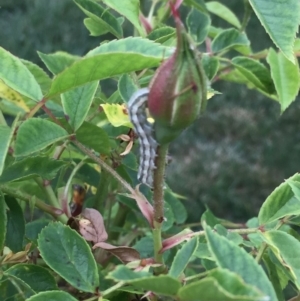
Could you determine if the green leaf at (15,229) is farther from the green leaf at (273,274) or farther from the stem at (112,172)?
the green leaf at (273,274)

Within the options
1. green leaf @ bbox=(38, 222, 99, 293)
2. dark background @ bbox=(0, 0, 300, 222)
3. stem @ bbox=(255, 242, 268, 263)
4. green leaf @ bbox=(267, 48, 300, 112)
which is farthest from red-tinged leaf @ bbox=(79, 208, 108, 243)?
dark background @ bbox=(0, 0, 300, 222)

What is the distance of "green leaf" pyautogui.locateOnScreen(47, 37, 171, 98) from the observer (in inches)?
14.1

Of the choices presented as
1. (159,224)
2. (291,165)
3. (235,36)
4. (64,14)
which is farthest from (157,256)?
(64,14)

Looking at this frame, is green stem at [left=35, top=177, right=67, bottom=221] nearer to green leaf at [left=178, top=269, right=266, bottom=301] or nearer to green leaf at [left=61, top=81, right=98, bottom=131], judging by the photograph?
green leaf at [left=61, top=81, right=98, bottom=131]

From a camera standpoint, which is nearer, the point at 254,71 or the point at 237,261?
the point at 237,261

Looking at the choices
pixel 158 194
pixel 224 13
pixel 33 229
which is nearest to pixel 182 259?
pixel 158 194

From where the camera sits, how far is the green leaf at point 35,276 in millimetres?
475

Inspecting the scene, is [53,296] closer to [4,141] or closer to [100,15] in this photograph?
[4,141]

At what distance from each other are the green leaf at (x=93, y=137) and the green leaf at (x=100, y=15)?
5.3 inches

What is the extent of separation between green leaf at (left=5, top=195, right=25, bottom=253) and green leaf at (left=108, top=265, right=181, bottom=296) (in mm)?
242

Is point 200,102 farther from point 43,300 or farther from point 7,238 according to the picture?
point 7,238

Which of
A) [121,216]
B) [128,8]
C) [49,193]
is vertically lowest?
[121,216]

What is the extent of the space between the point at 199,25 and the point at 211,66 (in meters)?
0.14

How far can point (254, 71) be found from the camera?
66 cm
